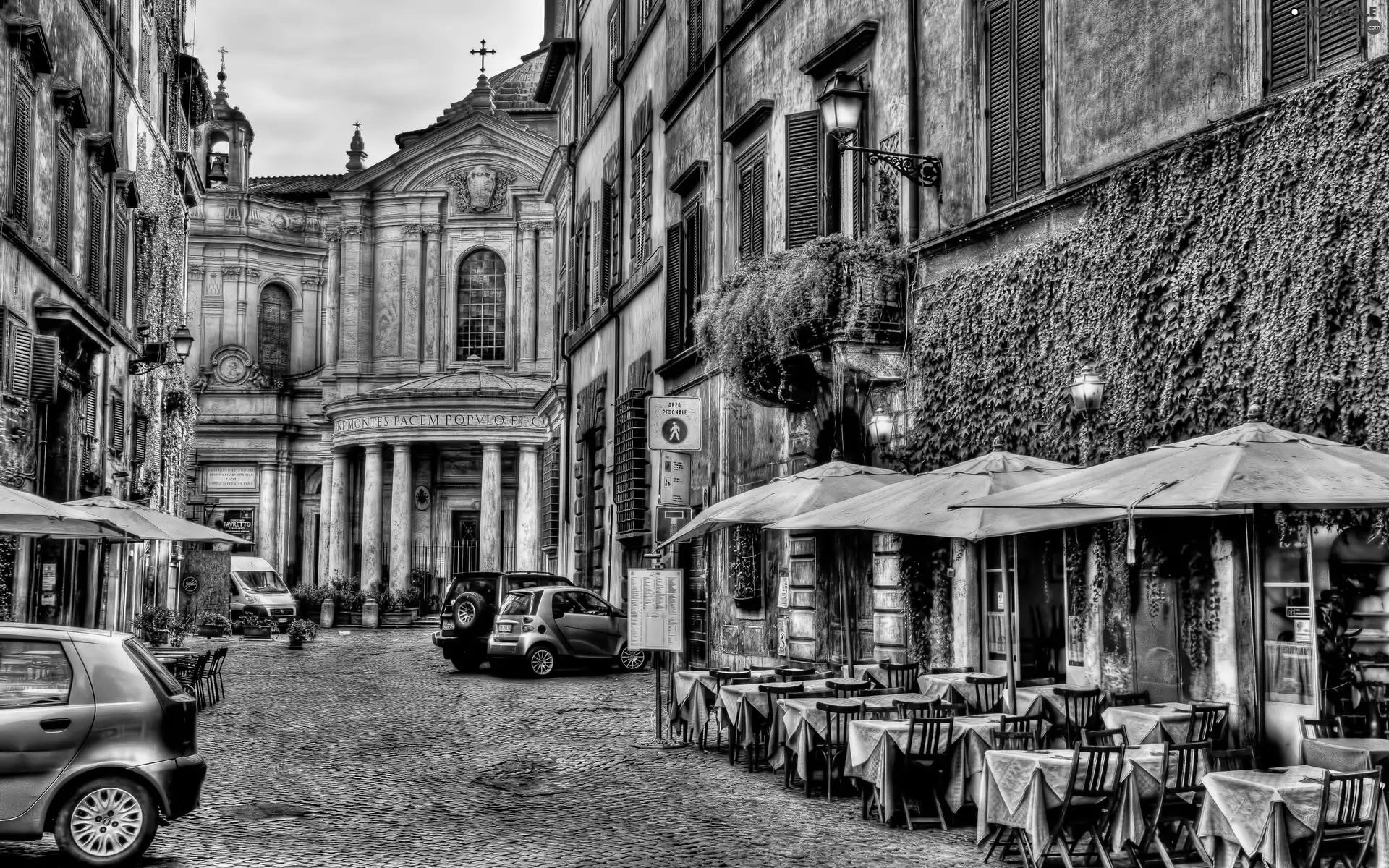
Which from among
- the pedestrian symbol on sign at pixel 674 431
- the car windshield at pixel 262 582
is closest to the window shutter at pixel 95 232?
the pedestrian symbol on sign at pixel 674 431

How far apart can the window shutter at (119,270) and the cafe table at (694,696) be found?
52.2 feet

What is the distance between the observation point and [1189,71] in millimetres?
12125

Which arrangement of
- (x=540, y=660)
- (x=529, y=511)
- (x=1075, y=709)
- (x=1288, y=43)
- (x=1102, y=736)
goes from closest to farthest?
(x=1102, y=736)
(x=1288, y=43)
(x=1075, y=709)
(x=540, y=660)
(x=529, y=511)

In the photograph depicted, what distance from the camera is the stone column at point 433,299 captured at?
170ft

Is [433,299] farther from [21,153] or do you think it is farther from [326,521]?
[21,153]

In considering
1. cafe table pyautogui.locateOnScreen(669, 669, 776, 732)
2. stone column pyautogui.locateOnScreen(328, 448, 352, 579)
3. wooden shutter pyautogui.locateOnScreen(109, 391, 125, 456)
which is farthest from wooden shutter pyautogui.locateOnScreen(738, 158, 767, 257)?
stone column pyautogui.locateOnScreen(328, 448, 352, 579)

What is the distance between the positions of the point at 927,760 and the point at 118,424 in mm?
20335

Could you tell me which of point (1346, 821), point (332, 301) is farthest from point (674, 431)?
point (332, 301)

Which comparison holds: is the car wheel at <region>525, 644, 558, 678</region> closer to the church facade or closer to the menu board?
the menu board

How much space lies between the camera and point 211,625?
35.6 metres

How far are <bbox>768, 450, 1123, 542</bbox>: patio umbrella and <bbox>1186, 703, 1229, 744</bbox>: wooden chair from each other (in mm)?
1450

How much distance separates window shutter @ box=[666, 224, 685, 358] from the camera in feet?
77.9

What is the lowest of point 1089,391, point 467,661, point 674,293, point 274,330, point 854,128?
point 467,661

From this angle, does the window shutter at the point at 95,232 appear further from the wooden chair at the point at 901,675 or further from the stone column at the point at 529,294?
the stone column at the point at 529,294
